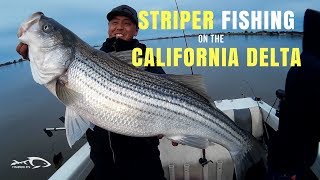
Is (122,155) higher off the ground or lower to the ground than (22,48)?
lower

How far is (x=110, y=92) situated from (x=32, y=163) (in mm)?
13884

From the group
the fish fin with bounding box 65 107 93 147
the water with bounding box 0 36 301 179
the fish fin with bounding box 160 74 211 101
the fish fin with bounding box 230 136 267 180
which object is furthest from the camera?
the water with bounding box 0 36 301 179

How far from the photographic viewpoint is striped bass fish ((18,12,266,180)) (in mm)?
2525

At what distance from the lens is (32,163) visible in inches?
573

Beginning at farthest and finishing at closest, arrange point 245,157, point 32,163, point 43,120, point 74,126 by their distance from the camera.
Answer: point 43,120 → point 32,163 → point 245,157 → point 74,126

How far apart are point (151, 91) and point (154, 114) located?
0.74ft

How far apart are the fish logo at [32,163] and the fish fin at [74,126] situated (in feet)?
41.2

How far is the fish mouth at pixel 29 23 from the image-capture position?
2.46 m

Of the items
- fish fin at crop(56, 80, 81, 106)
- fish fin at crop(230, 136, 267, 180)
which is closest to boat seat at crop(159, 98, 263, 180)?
fish fin at crop(230, 136, 267, 180)

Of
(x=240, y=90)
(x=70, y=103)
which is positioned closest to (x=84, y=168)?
(x=70, y=103)

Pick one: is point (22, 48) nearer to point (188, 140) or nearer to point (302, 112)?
point (188, 140)

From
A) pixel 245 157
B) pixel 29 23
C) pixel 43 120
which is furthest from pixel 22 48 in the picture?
pixel 43 120

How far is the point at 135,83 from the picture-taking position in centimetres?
271

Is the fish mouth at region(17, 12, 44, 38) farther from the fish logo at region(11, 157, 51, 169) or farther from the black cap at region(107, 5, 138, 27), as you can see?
the fish logo at region(11, 157, 51, 169)
